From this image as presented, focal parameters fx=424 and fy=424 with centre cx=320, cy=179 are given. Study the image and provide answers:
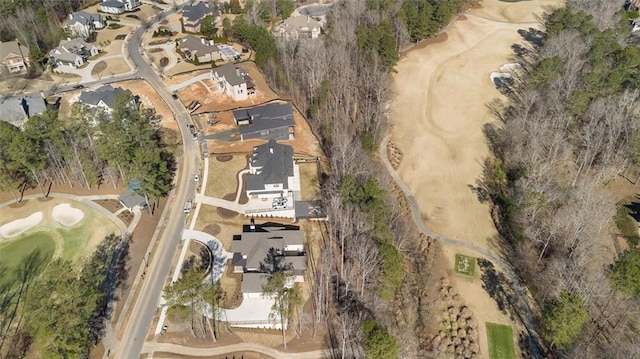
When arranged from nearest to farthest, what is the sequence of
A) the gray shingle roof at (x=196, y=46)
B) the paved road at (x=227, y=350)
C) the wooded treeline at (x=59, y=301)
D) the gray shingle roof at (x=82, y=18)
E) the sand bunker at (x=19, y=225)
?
the wooded treeline at (x=59, y=301) → the paved road at (x=227, y=350) → the sand bunker at (x=19, y=225) → the gray shingle roof at (x=196, y=46) → the gray shingle roof at (x=82, y=18)

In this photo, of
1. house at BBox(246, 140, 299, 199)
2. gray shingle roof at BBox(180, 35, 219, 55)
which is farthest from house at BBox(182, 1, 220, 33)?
house at BBox(246, 140, 299, 199)

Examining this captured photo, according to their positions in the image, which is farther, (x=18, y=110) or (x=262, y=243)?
(x=18, y=110)

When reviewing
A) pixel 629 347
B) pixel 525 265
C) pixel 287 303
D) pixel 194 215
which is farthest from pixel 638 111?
pixel 194 215

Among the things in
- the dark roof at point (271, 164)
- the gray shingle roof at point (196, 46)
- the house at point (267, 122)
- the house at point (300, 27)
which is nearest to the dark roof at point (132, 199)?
the dark roof at point (271, 164)

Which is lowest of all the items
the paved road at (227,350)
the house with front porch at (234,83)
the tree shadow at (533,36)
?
the paved road at (227,350)

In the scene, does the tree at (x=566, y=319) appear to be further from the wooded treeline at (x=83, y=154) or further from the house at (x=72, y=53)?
the house at (x=72, y=53)

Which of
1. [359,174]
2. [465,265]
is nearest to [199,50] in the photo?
[359,174]

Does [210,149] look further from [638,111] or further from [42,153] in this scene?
[638,111]

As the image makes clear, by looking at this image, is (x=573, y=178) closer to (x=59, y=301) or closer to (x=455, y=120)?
(x=455, y=120)
